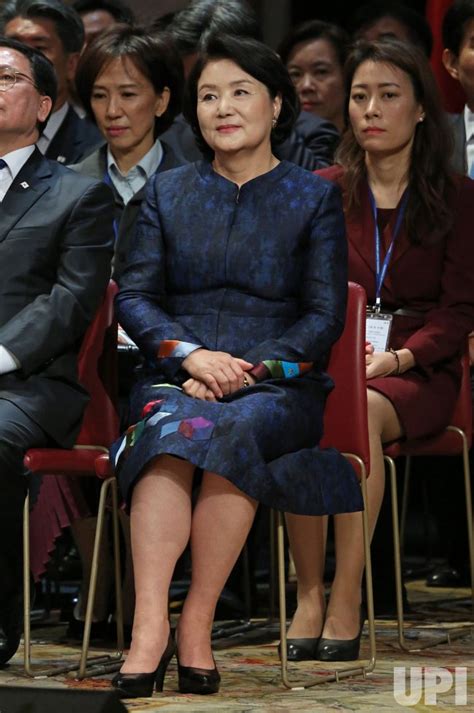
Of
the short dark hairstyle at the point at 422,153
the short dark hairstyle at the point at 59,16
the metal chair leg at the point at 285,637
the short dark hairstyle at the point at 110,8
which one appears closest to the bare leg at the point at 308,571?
the metal chair leg at the point at 285,637

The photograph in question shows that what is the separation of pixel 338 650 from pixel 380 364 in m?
0.75

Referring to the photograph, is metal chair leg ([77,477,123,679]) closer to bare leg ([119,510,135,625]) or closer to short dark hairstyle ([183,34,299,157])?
bare leg ([119,510,135,625])

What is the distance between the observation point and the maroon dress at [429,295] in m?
3.82

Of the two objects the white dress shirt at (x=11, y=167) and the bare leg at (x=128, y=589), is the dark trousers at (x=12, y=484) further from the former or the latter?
the white dress shirt at (x=11, y=167)

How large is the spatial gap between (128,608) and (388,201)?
130 cm

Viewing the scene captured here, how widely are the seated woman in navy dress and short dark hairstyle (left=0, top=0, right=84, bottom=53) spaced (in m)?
1.57

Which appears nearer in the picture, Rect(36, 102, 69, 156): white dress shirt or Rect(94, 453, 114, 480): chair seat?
Rect(94, 453, 114, 480): chair seat

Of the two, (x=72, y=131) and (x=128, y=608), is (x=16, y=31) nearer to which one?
(x=72, y=131)

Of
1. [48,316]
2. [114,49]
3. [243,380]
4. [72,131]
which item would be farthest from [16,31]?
[243,380]

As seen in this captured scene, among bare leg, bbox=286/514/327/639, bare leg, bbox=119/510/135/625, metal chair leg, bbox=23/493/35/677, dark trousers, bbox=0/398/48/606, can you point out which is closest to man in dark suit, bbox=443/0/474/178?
bare leg, bbox=286/514/327/639

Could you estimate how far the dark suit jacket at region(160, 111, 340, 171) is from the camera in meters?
4.52

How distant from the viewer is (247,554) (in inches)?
162

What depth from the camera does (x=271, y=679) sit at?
3189mm

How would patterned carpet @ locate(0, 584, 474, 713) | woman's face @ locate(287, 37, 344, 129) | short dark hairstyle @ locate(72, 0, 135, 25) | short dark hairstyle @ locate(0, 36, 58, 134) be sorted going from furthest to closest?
short dark hairstyle @ locate(72, 0, 135, 25)
woman's face @ locate(287, 37, 344, 129)
short dark hairstyle @ locate(0, 36, 58, 134)
patterned carpet @ locate(0, 584, 474, 713)
